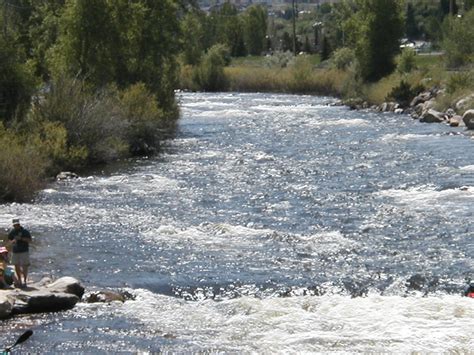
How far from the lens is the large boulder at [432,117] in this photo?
59750 mm

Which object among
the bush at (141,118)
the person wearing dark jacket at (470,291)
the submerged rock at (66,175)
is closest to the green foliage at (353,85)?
the bush at (141,118)

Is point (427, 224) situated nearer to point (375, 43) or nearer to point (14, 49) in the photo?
point (14, 49)

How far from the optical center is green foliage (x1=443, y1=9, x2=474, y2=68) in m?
74.6

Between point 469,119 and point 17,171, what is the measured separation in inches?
1211

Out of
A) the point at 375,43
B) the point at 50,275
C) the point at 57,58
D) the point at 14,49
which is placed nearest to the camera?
the point at 50,275

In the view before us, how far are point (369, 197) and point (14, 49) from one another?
1718 cm

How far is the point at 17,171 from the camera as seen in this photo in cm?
3181

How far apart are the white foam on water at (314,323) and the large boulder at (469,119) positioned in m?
34.9

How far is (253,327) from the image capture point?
19031mm

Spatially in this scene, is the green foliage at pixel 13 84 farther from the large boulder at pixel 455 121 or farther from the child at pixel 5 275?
the large boulder at pixel 455 121

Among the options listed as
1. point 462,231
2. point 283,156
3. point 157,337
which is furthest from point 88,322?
point 283,156

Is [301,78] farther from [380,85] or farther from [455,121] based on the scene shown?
[455,121]

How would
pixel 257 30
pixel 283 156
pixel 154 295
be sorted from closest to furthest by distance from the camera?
pixel 154 295 < pixel 283 156 < pixel 257 30

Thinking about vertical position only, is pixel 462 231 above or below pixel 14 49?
below
